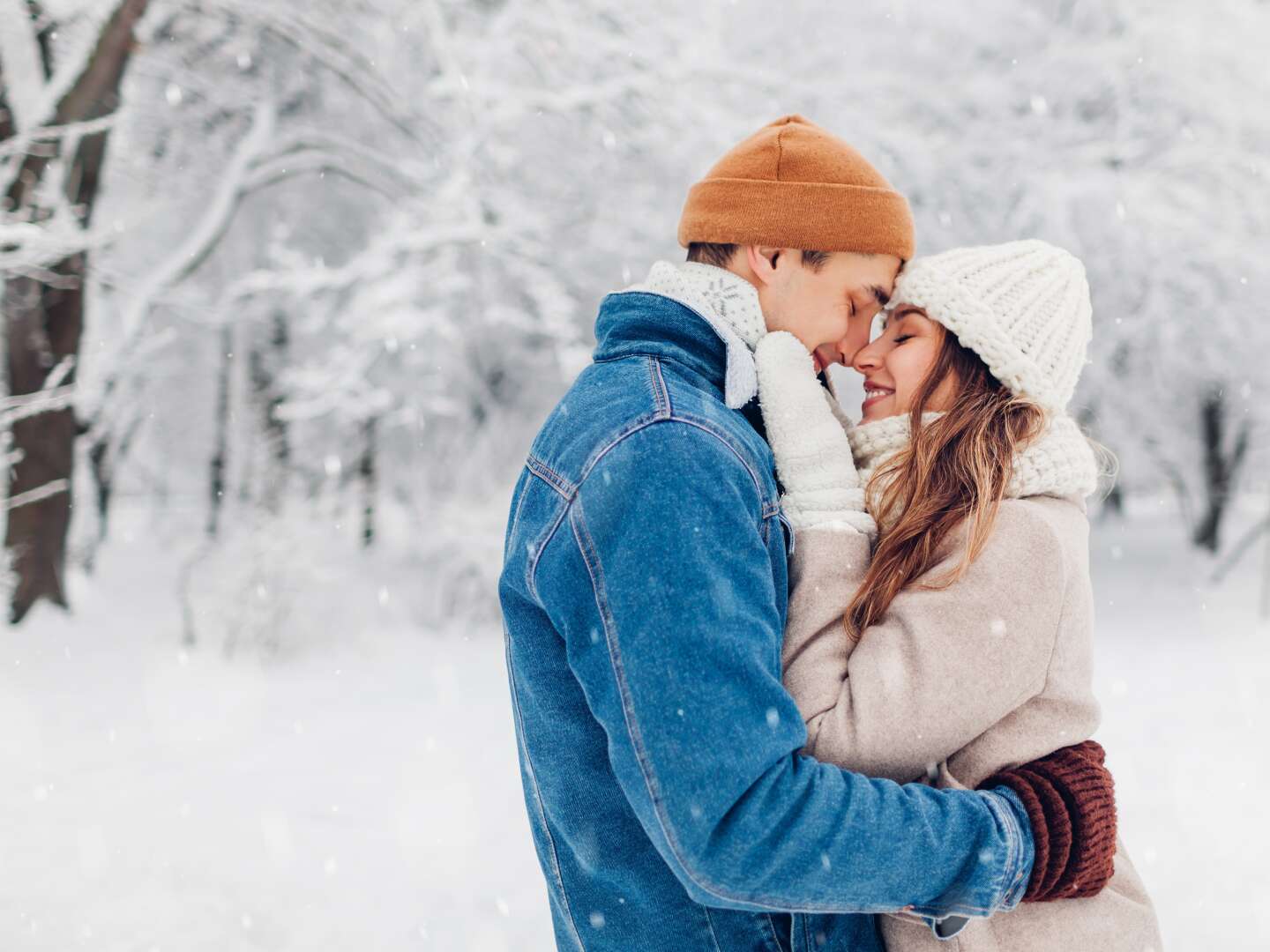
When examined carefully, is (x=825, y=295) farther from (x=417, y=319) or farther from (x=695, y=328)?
(x=417, y=319)

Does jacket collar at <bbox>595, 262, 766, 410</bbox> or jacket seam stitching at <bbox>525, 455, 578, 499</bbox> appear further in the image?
jacket collar at <bbox>595, 262, 766, 410</bbox>

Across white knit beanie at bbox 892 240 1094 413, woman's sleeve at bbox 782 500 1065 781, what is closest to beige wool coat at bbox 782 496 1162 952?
woman's sleeve at bbox 782 500 1065 781

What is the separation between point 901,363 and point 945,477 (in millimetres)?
305

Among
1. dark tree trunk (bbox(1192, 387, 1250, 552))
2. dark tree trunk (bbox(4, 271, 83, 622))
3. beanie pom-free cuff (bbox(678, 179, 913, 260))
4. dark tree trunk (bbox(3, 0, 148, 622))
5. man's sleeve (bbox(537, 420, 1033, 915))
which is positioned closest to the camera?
man's sleeve (bbox(537, 420, 1033, 915))

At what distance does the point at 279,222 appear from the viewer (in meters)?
11.0

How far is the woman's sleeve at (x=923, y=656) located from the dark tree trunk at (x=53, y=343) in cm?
761

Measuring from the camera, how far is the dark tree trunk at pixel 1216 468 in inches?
516

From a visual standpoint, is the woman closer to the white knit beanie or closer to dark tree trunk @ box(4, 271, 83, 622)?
the white knit beanie

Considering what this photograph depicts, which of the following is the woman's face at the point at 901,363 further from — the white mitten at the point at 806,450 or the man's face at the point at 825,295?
the white mitten at the point at 806,450

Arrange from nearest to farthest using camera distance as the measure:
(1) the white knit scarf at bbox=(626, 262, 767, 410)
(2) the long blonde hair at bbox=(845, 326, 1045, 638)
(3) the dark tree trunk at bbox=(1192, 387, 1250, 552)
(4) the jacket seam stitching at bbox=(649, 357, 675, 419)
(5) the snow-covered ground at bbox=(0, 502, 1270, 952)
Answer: (4) the jacket seam stitching at bbox=(649, 357, 675, 419) < (2) the long blonde hair at bbox=(845, 326, 1045, 638) < (1) the white knit scarf at bbox=(626, 262, 767, 410) < (5) the snow-covered ground at bbox=(0, 502, 1270, 952) < (3) the dark tree trunk at bbox=(1192, 387, 1250, 552)

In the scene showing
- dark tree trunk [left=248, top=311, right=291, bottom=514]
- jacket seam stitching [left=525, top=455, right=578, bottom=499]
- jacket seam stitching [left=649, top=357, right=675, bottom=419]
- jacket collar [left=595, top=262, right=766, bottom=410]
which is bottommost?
dark tree trunk [left=248, top=311, right=291, bottom=514]

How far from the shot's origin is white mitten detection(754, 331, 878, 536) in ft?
4.91

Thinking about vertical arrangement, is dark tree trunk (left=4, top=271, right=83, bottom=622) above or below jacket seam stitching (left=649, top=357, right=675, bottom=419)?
below

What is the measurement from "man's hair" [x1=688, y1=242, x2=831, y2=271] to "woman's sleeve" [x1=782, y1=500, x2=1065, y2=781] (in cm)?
54
